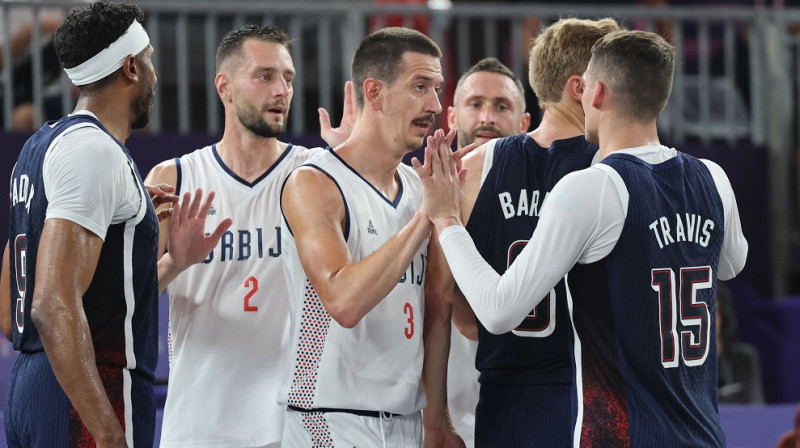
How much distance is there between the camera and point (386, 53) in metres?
4.59

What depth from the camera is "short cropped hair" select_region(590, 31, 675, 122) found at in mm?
3842

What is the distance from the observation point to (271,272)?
5.15 meters

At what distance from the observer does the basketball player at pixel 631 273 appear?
143 inches

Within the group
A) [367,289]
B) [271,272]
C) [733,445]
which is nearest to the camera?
[367,289]

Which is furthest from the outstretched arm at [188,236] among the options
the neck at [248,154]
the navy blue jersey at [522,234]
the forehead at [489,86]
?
the forehead at [489,86]

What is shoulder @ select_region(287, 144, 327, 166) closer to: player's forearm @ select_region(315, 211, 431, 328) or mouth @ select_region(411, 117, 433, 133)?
mouth @ select_region(411, 117, 433, 133)

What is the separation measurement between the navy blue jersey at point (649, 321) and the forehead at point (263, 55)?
91.5 inches

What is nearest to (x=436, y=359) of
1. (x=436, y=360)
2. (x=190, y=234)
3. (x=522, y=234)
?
(x=436, y=360)

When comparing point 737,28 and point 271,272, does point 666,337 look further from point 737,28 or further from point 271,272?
point 737,28

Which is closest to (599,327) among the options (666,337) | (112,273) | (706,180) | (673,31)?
(666,337)

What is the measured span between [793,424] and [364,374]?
13.2ft

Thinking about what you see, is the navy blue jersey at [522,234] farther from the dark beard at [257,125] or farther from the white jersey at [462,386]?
the dark beard at [257,125]

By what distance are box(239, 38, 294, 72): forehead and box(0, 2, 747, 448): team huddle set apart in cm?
51

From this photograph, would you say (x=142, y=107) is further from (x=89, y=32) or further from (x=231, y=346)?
(x=231, y=346)
